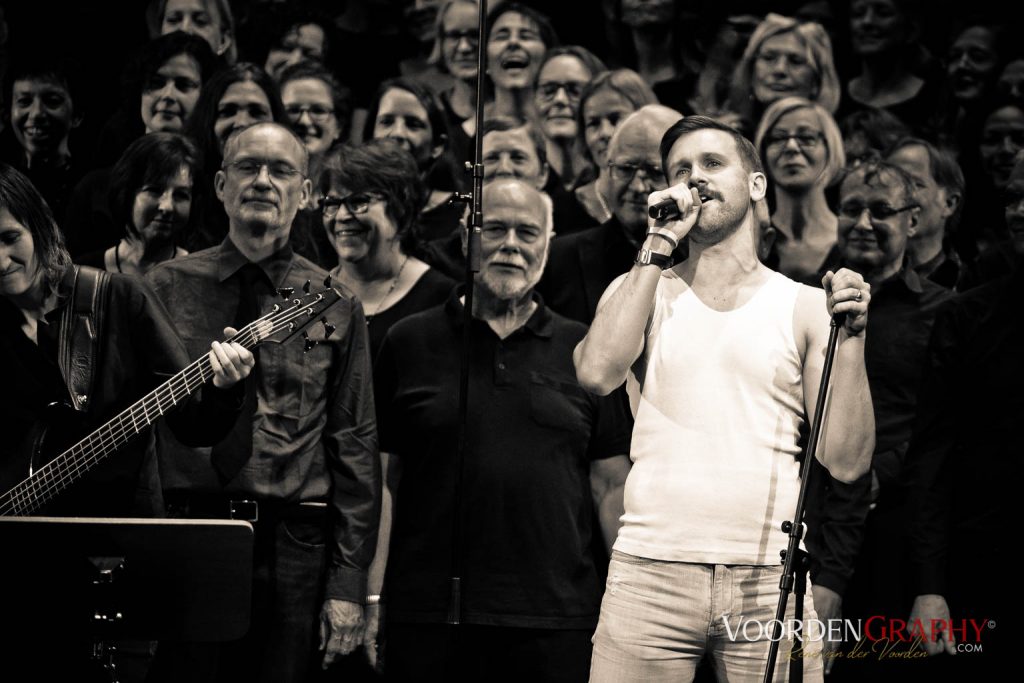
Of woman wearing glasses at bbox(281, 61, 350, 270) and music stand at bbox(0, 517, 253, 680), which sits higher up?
woman wearing glasses at bbox(281, 61, 350, 270)

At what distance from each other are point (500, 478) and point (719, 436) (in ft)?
3.01

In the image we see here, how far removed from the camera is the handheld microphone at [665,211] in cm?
293

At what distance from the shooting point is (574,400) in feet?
12.2

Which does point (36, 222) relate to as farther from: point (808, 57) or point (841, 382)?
point (808, 57)

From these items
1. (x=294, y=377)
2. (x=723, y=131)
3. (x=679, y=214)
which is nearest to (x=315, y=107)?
(x=294, y=377)

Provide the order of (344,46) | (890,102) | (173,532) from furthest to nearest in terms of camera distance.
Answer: (344,46), (890,102), (173,532)

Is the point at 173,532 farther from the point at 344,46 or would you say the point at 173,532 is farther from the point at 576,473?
the point at 344,46

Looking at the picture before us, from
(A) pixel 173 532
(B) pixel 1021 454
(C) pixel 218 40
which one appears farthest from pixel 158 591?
(C) pixel 218 40

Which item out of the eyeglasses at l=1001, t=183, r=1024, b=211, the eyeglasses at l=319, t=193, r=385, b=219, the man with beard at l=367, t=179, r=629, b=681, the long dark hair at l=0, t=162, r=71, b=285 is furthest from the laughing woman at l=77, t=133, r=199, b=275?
the eyeglasses at l=1001, t=183, r=1024, b=211

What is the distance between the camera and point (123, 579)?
288 cm

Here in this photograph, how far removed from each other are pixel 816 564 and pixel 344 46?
336cm

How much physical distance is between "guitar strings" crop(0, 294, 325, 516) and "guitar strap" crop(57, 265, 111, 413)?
0.15m

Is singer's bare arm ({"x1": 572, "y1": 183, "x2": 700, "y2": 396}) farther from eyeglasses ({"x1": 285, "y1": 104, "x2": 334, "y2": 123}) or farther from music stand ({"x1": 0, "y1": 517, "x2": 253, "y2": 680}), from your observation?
eyeglasses ({"x1": 285, "y1": 104, "x2": 334, "y2": 123})

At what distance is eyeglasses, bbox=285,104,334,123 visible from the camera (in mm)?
5137
